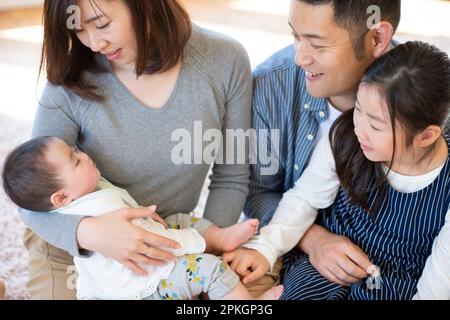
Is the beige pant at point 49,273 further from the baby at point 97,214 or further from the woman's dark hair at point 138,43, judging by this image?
the woman's dark hair at point 138,43

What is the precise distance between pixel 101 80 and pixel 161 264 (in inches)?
16.8

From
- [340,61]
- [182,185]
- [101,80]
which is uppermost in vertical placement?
[340,61]

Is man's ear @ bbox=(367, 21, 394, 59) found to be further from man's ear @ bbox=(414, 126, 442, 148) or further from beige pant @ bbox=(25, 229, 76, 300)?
beige pant @ bbox=(25, 229, 76, 300)

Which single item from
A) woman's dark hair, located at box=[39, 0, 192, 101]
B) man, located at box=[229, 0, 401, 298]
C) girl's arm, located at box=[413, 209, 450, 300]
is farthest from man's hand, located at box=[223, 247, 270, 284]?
woman's dark hair, located at box=[39, 0, 192, 101]

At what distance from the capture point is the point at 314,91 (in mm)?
1361

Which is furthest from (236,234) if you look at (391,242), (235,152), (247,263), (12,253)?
(12,253)

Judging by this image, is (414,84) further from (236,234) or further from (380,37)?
(236,234)

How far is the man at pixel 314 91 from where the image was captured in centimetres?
131

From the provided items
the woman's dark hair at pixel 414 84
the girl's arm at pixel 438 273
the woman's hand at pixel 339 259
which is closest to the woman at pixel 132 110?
the woman's hand at pixel 339 259

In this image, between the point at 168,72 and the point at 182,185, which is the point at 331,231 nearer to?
the point at 182,185

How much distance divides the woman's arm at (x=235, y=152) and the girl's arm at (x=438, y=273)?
0.47 metres

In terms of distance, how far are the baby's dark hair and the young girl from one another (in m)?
0.47

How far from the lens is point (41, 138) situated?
127 cm
